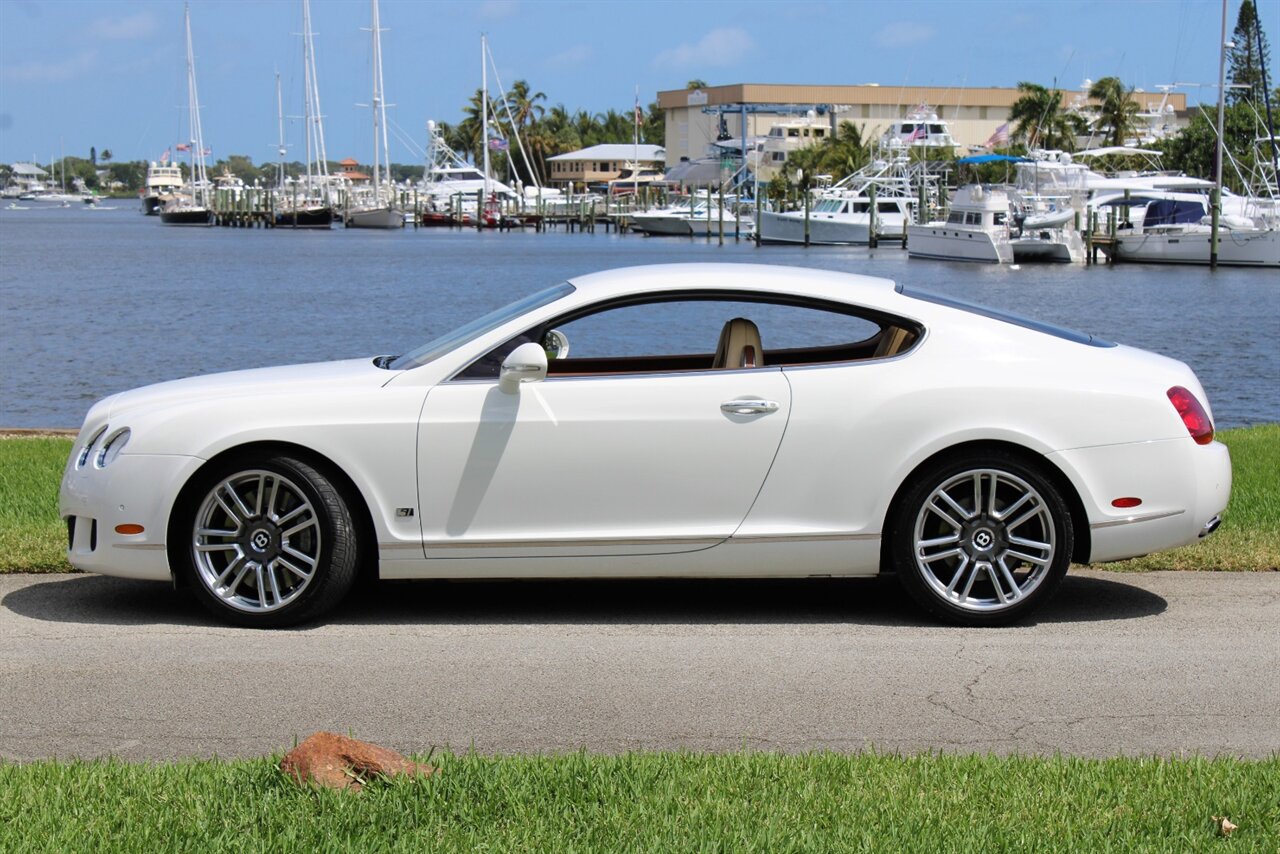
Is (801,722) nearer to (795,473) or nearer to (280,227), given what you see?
(795,473)

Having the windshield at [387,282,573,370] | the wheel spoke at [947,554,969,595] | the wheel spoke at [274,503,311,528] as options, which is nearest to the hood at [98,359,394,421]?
the windshield at [387,282,573,370]

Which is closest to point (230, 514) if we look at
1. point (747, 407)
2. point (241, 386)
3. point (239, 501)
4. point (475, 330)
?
point (239, 501)

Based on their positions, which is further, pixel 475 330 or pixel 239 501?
pixel 475 330

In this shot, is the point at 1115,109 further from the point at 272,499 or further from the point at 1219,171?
the point at 272,499

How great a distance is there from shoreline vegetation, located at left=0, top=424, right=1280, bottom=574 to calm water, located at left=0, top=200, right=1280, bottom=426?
10190 millimetres

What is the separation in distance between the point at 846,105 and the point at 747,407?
5054 inches

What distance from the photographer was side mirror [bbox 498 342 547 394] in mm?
6477

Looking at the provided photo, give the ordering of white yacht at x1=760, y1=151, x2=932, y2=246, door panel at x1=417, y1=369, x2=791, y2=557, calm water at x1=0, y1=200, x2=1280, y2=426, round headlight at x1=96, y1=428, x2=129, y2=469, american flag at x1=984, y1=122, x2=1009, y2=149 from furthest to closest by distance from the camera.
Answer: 1. american flag at x1=984, y1=122, x2=1009, y2=149
2. white yacht at x1=760, y1=151, x2=932, y2=246
3. calm water at x1=0, y1=200, x2=1280, y2=426
4. round headlight at x1=96, y1=428, x2=129, y2=469
5. door panel at x1=417, y1=369, x2=791, y2=557

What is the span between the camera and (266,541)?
21.7 ft

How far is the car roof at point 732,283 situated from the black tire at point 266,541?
1.45 metres

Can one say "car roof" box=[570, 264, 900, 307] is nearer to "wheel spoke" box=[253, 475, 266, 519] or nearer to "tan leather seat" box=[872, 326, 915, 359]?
"tan leather seat" box=[872, 326, 915, 359]

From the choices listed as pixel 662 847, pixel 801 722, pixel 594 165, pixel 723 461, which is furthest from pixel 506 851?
pixel 594 165

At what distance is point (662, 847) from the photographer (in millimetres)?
3955

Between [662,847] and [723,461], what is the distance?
2.82 metres
